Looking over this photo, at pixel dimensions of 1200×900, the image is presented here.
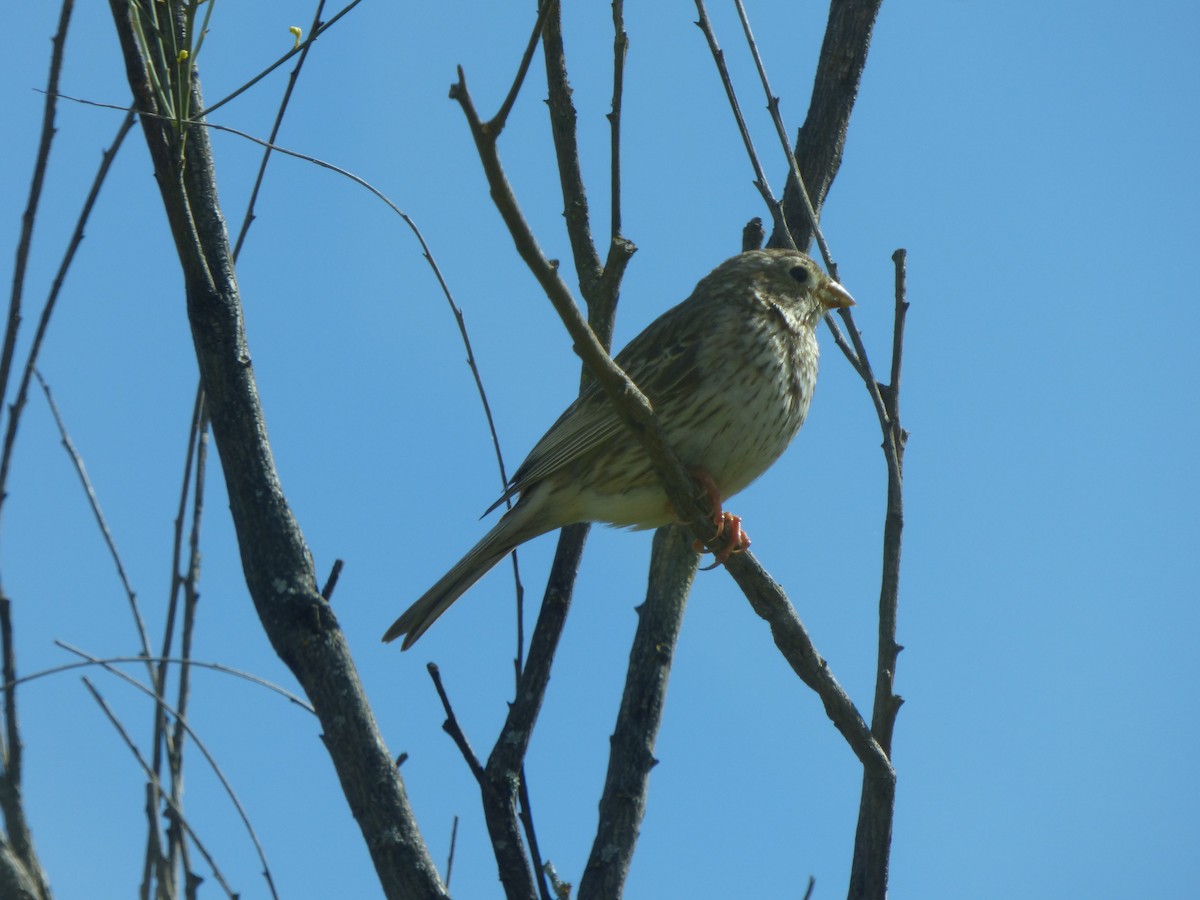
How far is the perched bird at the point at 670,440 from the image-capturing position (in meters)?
4.80

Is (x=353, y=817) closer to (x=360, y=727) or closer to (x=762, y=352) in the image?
(x=360, y=727)

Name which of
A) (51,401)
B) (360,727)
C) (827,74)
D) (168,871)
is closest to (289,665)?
(360,727)

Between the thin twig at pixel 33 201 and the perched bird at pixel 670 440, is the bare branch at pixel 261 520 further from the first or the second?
the perched bird at pixel 670 440

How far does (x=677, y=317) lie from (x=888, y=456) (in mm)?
1637

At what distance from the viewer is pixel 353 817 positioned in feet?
11.5

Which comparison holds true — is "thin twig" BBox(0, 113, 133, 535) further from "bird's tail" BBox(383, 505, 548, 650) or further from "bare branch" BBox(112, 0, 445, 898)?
"bird's tail" BBox(383, 505, 548, 650)

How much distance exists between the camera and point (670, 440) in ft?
15.7

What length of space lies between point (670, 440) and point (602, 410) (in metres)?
0.29

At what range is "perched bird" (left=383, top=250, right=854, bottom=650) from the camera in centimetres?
480

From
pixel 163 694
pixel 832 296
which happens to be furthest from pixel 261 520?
pixel 832 296

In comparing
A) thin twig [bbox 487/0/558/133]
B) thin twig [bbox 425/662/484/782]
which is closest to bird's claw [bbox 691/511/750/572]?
thin twig [bbox 425/662/484/782]

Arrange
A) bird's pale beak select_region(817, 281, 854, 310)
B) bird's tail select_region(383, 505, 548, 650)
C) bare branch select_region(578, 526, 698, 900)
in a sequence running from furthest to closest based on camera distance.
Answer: bird's pale beak select_region(817, 281, 854, 310) < bird's tail select_region(383, 505, 548, 650) < bare branch select_region(578, 526, 698, 900)

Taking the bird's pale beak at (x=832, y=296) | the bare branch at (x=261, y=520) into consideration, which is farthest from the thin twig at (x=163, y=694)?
the bird's pale beak at (x=832, y=296)

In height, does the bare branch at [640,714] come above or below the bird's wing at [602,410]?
below
